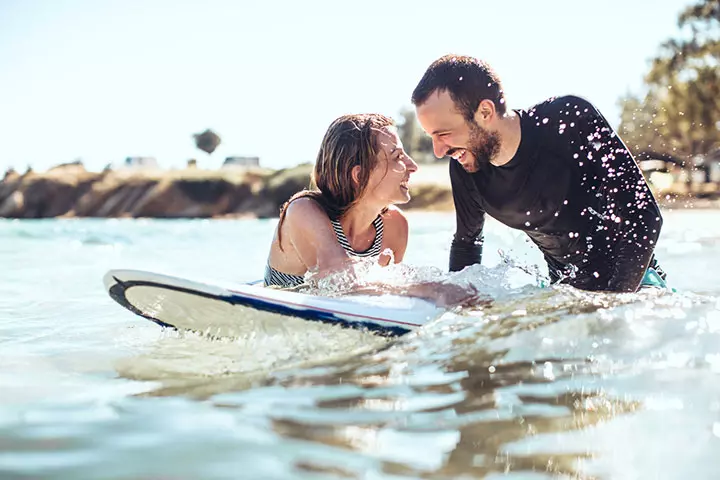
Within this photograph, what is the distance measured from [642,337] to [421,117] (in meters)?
1.60

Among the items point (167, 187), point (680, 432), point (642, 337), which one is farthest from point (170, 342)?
point (167, 187)

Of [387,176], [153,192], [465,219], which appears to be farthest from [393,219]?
[153,192]

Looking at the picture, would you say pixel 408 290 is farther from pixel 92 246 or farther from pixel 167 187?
pixel 167 187

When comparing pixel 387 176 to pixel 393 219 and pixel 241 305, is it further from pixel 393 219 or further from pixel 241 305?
pixel 241 305

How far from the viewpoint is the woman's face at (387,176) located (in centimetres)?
402

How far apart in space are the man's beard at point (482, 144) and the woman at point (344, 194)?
1.15 ft

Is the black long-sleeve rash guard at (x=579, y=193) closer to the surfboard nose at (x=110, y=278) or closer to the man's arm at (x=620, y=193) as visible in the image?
the man's arm at (x=620, y=193)

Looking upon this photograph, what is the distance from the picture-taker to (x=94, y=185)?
4038 centimetres

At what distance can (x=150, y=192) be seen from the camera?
39.4m

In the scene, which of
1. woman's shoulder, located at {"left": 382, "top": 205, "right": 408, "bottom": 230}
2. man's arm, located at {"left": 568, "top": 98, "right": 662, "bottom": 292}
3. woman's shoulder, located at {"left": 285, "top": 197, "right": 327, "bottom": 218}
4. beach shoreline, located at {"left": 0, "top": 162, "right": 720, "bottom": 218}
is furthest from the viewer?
beach shoreline, located at {"left": 0, "top": 162, "right": 720, "bottom": 218}

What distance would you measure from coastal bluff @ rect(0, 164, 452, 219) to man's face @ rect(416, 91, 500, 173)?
32.7 metres

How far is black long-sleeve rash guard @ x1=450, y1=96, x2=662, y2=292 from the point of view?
3795 mm

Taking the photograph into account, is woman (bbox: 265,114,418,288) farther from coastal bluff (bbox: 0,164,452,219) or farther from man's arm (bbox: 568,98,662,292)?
coastal bluff (bbox: 0,164,452,219)

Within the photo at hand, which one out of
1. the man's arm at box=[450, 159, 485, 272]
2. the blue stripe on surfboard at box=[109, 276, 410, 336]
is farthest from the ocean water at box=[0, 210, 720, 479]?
the man's arm at box=[450, 159, 485, 272]
